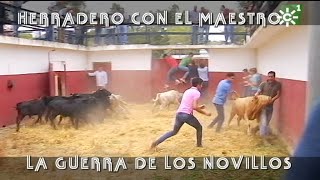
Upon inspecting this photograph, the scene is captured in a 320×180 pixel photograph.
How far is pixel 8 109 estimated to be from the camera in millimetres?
3445

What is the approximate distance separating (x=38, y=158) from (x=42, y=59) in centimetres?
83

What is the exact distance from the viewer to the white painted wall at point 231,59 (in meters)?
3.30

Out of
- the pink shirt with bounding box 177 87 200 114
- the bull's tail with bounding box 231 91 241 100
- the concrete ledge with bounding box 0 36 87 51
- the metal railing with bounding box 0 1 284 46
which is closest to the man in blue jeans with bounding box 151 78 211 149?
the pink shirt with bounding box 177 87 200 114

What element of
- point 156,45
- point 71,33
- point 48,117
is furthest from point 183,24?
point 48,117

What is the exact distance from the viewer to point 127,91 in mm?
3473

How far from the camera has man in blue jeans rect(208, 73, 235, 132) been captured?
335cm

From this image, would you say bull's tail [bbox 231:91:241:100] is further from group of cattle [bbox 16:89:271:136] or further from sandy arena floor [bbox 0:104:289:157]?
sandy arena floor [bbox 0:104:289:157]

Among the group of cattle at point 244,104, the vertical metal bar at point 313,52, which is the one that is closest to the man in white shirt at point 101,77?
the group of cattle at point 244,104

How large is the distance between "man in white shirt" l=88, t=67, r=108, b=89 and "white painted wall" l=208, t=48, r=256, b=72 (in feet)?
2.82

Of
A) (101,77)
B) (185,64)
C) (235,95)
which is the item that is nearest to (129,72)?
(101,77)

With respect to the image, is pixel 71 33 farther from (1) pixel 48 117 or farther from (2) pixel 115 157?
(2) pixel 115 157

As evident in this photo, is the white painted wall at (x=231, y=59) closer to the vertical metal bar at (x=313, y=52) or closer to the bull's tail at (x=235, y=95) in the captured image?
the bull's tail at (x=235, y=95)

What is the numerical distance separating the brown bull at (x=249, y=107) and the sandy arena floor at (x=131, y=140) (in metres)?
0.07

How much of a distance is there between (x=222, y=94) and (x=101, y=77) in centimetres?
99
